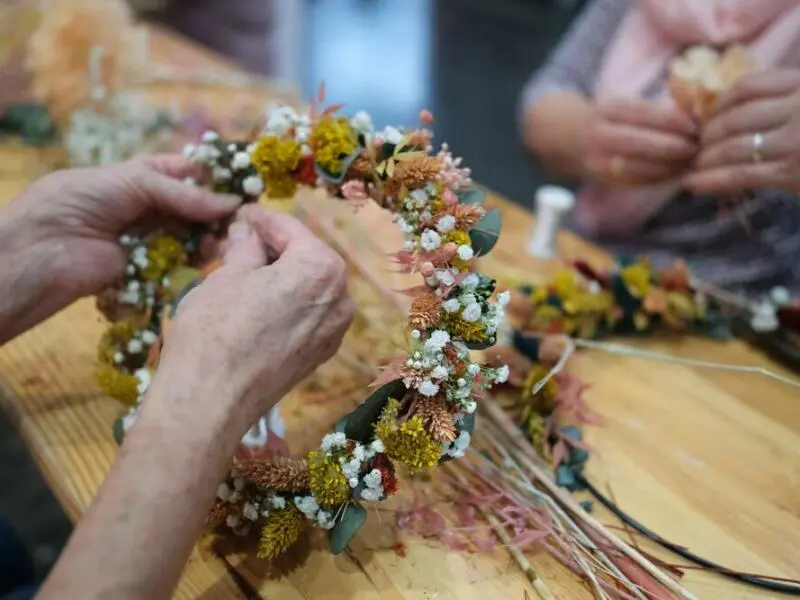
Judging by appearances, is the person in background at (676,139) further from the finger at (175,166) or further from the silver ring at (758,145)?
the finger at (175,166)

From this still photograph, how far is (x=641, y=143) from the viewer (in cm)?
109

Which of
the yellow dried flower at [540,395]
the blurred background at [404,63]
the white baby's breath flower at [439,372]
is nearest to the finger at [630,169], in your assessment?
the yellow dried flower at [540,395]

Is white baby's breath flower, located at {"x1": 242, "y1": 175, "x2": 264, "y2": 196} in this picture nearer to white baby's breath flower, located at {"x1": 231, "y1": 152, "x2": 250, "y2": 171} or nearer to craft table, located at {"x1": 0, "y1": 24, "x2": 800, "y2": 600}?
white baby's breath flower, located at {"x1": 231, "y1": 152, "x2": 250, "y2": 171}

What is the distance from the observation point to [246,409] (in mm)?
627

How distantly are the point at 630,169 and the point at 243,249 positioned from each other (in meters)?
0.66

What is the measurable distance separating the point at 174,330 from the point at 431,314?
0.75 ft

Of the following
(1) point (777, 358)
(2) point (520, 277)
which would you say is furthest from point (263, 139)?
(1) point (777, 358)

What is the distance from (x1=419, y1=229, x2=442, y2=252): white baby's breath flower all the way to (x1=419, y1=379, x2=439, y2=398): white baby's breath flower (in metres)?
0.13

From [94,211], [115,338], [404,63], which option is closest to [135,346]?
[115,338]

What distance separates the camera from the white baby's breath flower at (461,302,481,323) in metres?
0.64

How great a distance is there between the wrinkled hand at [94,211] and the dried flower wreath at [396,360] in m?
0.10

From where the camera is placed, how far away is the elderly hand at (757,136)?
3.04ft

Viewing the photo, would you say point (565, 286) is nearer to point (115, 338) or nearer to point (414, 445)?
point (414, 445)

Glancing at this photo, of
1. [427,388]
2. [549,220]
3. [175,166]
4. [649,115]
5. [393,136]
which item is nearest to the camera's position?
[427,388]
